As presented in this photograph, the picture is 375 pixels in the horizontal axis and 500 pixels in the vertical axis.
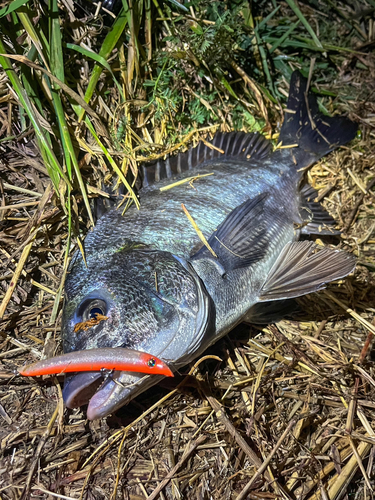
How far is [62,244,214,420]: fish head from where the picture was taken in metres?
1.64

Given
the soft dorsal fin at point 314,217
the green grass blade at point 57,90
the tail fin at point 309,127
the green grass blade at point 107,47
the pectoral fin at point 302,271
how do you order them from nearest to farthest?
the pectoral fin at point 302,271 < the green grass blade at point 57,90 < the green grass blade at point 107,47 < the soft dorsal fin at point 314,217 < the tail fin at point 309,127

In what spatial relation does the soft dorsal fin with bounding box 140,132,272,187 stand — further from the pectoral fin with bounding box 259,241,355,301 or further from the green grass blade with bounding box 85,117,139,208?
the pectoral fin with bounding box 259,241,355,301

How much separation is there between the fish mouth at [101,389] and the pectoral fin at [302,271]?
0.93 m

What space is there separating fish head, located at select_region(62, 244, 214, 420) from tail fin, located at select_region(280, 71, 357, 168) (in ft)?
5.29

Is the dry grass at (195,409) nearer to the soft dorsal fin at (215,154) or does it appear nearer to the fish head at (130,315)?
the fish head at (130,315)

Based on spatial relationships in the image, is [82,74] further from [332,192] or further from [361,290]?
[361,290]

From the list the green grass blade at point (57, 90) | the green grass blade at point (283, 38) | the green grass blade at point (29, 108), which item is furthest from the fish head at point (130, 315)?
the green grass blade at point (283, 38)

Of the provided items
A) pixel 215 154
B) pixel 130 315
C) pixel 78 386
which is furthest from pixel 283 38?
pixel 78 386

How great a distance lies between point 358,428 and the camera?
7.19ft

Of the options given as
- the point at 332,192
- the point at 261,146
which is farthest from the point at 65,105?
the point at 332,192

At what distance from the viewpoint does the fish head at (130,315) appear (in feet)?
5.39

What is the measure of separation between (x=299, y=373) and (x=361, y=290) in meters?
0.80

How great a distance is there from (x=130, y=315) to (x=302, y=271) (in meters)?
1.11

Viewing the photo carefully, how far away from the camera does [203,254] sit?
6.70 ft
